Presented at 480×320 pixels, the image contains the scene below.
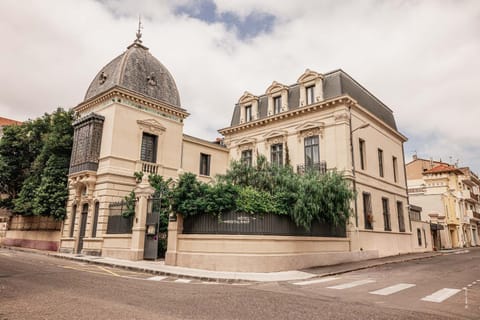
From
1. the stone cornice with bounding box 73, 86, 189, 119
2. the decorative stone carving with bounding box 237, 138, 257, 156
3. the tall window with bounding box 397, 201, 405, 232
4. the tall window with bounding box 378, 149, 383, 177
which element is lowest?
the tall window with bounding box 397, 201, 405, 232

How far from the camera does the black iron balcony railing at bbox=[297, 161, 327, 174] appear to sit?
2136cm

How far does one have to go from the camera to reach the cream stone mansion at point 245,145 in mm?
20344

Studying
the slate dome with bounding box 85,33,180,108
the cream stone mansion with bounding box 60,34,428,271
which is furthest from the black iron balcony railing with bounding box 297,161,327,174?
the slate dome with bounding box 85,33,180,108

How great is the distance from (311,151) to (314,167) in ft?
4.04

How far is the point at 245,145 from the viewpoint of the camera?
86.2 ft

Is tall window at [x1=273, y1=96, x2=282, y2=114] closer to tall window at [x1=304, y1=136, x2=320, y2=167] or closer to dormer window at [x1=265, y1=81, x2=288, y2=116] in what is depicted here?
dormer window at [x1=265, y1=81, x2=288, y2=116]

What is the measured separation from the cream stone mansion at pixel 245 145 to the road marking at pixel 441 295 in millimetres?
7115

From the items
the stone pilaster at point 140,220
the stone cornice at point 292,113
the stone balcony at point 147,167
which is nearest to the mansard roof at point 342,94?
the stone cornice at point 292,113

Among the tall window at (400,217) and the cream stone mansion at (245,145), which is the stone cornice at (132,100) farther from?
the tall window at (400,217)

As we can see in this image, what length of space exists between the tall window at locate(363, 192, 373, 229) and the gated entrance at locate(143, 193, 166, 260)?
41.5 ft

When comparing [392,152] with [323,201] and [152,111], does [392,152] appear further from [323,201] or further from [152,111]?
[152,111]

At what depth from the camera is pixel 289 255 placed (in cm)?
1477

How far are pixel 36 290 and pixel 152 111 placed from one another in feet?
56.4

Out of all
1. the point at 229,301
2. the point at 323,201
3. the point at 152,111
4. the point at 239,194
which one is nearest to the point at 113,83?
the point at 152,111
